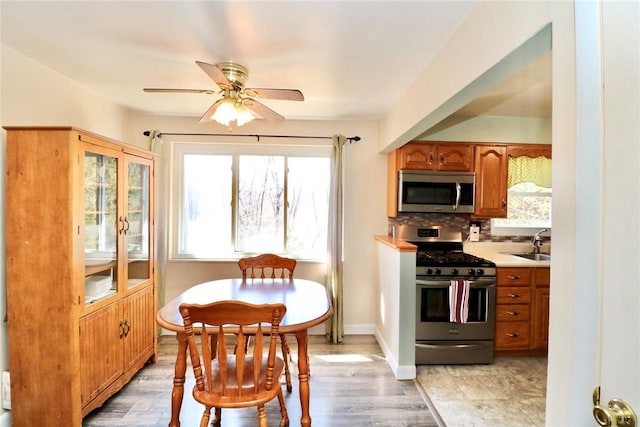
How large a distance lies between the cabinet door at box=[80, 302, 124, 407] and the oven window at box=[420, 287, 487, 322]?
8.16 ft

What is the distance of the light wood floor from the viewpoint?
2.03 metres

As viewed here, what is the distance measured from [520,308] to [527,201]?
4.28 ft

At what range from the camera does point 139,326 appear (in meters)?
2.50

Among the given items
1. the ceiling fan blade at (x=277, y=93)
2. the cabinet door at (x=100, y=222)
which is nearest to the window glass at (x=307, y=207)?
the ceiling fan blade at (x=277, y=93)

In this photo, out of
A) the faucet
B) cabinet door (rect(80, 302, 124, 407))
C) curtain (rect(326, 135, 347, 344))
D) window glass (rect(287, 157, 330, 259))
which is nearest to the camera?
cabinet door (rect(80, 302, 124, 407))

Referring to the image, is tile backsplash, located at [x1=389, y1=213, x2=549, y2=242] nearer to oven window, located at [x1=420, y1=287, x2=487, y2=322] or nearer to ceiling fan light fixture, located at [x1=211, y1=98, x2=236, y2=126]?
oven window, located at [x1=420, y1=287, x2=487, y2=322]

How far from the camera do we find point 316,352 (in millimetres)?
3016

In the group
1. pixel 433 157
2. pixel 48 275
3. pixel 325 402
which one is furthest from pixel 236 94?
pixel 325 402

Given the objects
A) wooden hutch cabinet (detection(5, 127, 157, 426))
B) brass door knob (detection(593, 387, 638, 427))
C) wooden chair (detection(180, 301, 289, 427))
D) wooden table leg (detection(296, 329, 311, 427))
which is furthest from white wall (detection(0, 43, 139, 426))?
brass door knob (detection(593, 387, 638, 427))

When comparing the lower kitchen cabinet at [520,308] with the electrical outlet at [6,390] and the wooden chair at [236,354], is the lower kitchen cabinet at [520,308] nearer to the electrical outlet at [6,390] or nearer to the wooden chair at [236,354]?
the wooden chair at [236,354]

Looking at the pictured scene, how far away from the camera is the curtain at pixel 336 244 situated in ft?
10.7

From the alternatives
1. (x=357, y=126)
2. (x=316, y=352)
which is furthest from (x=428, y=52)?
(x=316, y=352)

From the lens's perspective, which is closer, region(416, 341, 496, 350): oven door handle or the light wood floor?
the light wood floor

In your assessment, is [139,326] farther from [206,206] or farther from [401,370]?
[401,370]
